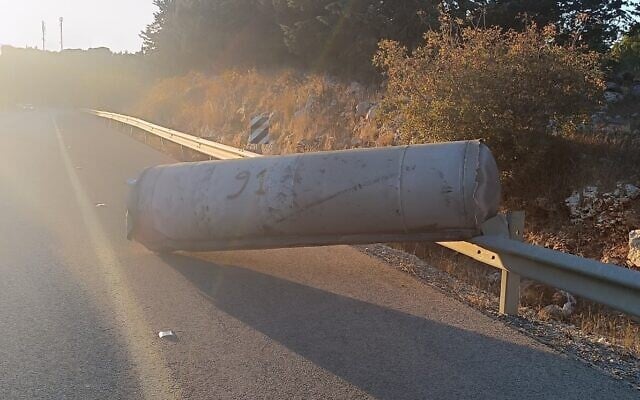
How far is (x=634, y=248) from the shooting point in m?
7.70

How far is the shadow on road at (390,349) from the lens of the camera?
4125 mm

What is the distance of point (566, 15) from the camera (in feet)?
65.5

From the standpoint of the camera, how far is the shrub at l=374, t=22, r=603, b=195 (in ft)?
32.5

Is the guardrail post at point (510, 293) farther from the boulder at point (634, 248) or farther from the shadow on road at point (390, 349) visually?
the boulder at point (634, 248)

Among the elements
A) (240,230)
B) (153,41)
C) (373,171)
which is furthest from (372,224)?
(153,41)

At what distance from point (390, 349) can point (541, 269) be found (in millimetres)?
1376

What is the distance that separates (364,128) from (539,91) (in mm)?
6997

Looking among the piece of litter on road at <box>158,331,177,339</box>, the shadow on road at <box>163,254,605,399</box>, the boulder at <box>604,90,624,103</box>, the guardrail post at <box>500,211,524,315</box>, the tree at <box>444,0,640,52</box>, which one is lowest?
the piece of litter on road at <box>158,331,177,339</box>

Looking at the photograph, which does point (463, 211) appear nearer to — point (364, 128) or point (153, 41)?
point (364, 128)

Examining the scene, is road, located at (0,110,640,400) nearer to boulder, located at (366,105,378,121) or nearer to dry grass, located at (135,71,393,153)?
dry grass, located at (135,71,393,153)

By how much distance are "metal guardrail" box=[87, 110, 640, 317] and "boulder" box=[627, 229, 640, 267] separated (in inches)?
102

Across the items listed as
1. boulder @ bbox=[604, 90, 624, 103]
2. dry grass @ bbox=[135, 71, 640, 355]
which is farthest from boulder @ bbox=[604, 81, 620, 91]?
dry grass @ bbox=[135, 71, 640, 355]

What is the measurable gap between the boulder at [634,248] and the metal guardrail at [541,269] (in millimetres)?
2598

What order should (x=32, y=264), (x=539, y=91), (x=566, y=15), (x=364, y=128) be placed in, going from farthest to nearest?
1. (x=566, y=15)
2. (x=364, y=128)
3. (x=539, y=91)
4. (x=32, y=264)
